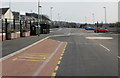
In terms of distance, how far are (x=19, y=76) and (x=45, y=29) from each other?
3567 centimetres

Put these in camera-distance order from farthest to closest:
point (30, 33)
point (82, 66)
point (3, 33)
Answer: point (30, 33) → point (3, 33) → point (82, 66)

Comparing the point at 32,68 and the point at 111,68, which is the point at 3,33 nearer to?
the point at 32,68

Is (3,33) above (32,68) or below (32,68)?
above

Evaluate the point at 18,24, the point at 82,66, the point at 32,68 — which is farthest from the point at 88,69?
the point at 18,24

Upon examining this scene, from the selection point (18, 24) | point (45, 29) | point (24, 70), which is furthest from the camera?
point (45, 29)

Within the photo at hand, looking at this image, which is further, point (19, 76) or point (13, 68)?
point (13, 68)

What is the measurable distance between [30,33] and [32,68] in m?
25.9

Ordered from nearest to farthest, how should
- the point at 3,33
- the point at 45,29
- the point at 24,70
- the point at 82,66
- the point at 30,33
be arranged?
the point at 24,70
the point at 82,66
the point at 3,33
the point at 30,33
the point at 45,29

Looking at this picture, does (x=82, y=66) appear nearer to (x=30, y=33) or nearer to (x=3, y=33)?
(x=3, y=33)

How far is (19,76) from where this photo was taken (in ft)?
25.7

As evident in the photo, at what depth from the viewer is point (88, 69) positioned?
917 cm

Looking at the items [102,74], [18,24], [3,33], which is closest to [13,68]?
[102,74]

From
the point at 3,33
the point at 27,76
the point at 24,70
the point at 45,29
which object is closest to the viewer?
the point at 27,76

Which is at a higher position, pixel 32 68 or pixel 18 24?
pixel 18 24
